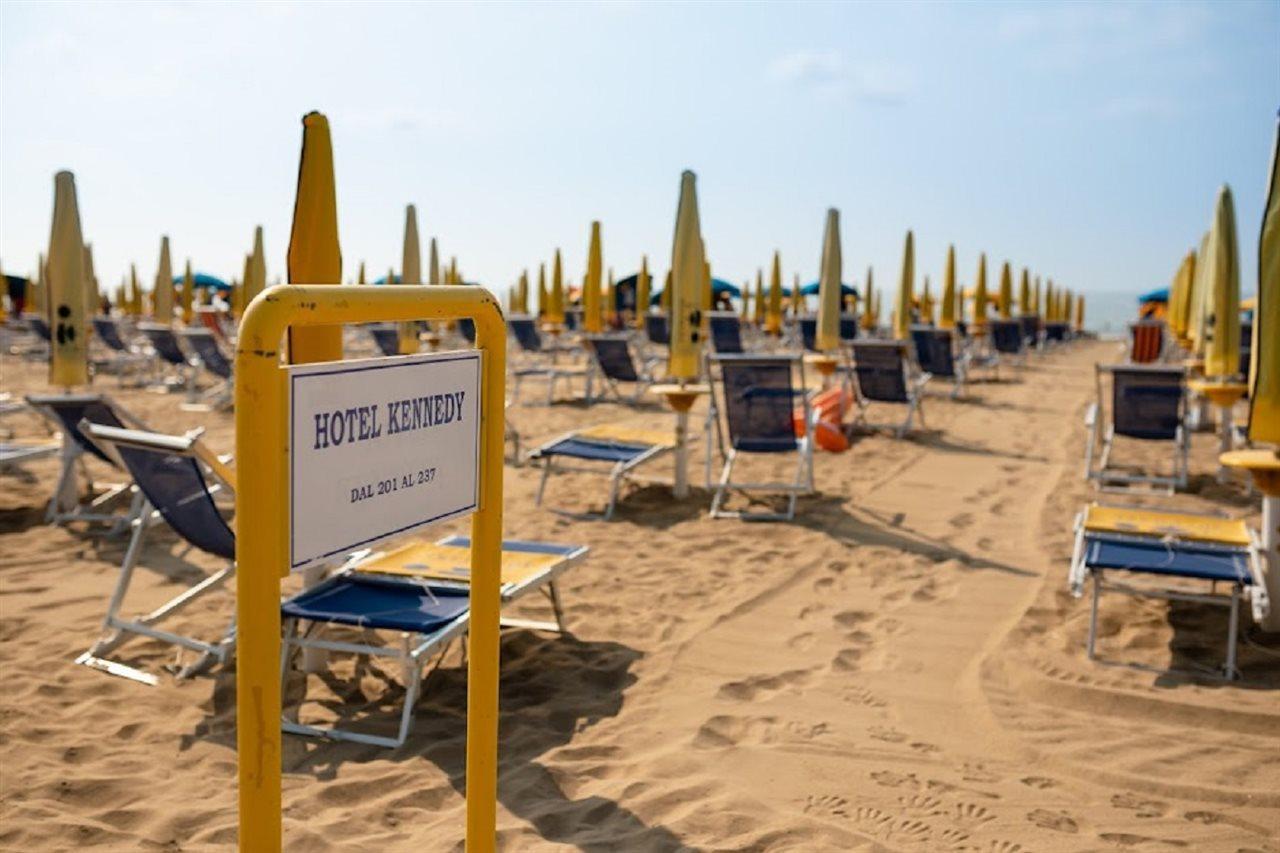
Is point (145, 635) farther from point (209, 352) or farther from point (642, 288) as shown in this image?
point (642, 288)

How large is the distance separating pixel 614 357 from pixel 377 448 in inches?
357

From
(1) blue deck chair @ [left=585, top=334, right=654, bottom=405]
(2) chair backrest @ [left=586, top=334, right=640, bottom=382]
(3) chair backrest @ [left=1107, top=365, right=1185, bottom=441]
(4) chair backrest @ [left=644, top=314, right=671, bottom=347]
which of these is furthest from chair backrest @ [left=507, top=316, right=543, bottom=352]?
(3) chair backrest @ [left=1107, top=365, right=1185, bottom=441]

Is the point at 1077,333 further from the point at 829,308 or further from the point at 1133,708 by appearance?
the point at 1133,708

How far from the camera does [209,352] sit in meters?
10.7

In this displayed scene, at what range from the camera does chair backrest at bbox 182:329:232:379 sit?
10625 millimetres

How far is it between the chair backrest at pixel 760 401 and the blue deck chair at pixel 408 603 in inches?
101

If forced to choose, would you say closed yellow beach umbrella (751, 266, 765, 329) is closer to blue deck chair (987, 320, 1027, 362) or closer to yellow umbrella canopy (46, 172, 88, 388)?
blue deck chair (987, 320, 1027, 362)

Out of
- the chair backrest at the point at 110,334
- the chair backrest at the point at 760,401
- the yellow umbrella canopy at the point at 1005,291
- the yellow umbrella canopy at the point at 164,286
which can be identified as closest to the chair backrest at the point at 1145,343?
the yellow umbrella canopy at the point at 1005,291

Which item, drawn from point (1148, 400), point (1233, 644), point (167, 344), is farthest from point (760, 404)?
point (167, 344)

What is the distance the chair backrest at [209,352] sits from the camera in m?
10.6

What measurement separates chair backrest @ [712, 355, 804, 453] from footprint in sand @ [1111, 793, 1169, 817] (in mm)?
3848

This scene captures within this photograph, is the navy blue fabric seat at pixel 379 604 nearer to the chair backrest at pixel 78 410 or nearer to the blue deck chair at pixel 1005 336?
the chair backrest at pixel 78 410

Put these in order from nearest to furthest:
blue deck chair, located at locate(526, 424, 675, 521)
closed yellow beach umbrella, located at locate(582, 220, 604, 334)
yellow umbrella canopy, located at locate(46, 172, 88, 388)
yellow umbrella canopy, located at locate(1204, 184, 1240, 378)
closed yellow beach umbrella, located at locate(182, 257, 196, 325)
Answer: yellow umbrella canopy, located at locate(46, 172, 88, 388) → blue deck chair, located at locate(526, 424, 675, 521) → yellow umbrella canopy, located at locate(1204, 184, 1240, 378) → closed yellow beach umbrella, located at locate(582, 220, 604, 334) → closed yellow beach umbrella, located at locate(182, 257, 196, 325)

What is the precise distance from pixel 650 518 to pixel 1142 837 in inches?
145
